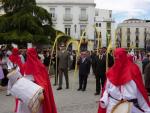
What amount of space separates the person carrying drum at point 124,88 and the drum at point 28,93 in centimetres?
103

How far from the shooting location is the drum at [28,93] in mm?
8086

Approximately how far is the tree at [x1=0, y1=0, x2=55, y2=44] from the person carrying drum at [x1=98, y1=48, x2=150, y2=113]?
135ft

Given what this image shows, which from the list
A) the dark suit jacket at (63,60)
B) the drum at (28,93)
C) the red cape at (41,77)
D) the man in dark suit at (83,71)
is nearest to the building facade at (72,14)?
the dark suit jacket at (63,60)

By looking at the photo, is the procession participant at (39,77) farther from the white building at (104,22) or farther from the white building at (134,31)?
the white building at (134,31)

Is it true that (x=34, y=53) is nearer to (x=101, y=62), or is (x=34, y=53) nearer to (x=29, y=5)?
(x=101, y=62)

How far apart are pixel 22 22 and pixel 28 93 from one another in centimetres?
4251

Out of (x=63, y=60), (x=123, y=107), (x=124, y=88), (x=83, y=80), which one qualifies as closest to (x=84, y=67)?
Result: (x=83, y=80)

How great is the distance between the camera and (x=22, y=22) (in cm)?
5022

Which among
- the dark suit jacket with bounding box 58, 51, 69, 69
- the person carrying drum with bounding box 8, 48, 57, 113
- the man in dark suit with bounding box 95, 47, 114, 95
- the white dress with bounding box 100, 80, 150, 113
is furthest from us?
the dark suit jacket with bounding box 58, 51, 69, 69

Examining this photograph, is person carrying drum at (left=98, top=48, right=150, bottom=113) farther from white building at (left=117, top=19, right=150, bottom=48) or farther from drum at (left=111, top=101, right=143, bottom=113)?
white building at (left=117, top=19, right=150, bottom=48)

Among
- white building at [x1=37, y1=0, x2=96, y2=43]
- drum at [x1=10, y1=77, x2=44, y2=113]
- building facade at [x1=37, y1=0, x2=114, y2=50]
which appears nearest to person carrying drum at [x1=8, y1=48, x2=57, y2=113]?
drum at [x1=10, y1=77, x2=44, y2=113]

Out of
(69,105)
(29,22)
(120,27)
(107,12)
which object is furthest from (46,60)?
(120,27)

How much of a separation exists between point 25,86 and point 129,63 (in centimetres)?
171

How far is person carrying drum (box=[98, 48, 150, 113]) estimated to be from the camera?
8312mm
